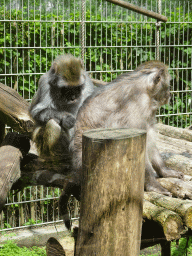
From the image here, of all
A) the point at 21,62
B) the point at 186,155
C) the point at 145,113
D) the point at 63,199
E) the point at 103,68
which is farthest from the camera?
the point at 103,68

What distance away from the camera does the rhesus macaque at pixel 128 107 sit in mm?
3674

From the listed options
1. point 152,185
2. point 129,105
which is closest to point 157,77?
point 129,105

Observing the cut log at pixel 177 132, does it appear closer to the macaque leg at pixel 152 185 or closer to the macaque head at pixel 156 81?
the macaque head at pixel 156 81

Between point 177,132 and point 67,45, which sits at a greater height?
point 67,45

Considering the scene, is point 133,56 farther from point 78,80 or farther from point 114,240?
point 114,240

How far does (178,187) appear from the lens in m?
3.56

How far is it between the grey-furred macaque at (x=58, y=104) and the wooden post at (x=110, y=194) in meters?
2.25

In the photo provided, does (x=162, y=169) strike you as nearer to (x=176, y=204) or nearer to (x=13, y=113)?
(x=176, y=204)

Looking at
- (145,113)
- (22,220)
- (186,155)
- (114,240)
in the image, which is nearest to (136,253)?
(114,240)

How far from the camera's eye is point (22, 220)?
6391 mm

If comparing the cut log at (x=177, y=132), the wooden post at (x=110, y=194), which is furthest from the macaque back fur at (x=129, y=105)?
the cut log at (x=177, y=132)

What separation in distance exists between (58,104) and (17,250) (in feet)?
8.28

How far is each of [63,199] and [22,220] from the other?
272 cm

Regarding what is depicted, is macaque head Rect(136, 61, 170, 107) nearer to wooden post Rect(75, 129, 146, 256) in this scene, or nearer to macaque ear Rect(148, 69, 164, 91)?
macaque ear Rect(148, 69, 164, 91)
